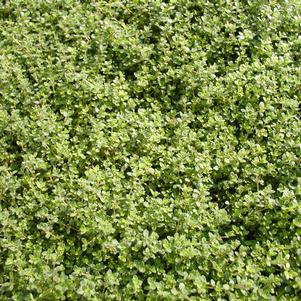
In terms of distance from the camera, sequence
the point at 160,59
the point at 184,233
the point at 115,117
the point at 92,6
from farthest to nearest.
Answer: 1. the point at 92,6
2. the point at 160,59
3. the point at 115,117
4. the point at 184,233

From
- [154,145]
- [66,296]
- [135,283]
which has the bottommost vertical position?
[66,296]

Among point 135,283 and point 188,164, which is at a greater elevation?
point 188,164

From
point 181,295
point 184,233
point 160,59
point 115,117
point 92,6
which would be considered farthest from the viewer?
point 92,6

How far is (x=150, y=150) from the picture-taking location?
339 centimetres

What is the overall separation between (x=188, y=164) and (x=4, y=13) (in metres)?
2.21

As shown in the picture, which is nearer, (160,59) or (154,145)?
(154,145)

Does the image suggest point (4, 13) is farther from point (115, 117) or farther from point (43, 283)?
point (43, 283)

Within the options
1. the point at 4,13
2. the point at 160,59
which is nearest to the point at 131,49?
the point at 160,59

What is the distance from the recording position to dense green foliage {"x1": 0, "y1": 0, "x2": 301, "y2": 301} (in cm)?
288

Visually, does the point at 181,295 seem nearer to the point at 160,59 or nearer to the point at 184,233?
the point at 184,233

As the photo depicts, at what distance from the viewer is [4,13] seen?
4.36 meters

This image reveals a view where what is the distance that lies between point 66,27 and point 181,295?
7.76ft

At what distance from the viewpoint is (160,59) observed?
3.90 meters

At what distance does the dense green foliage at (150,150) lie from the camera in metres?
2.88
